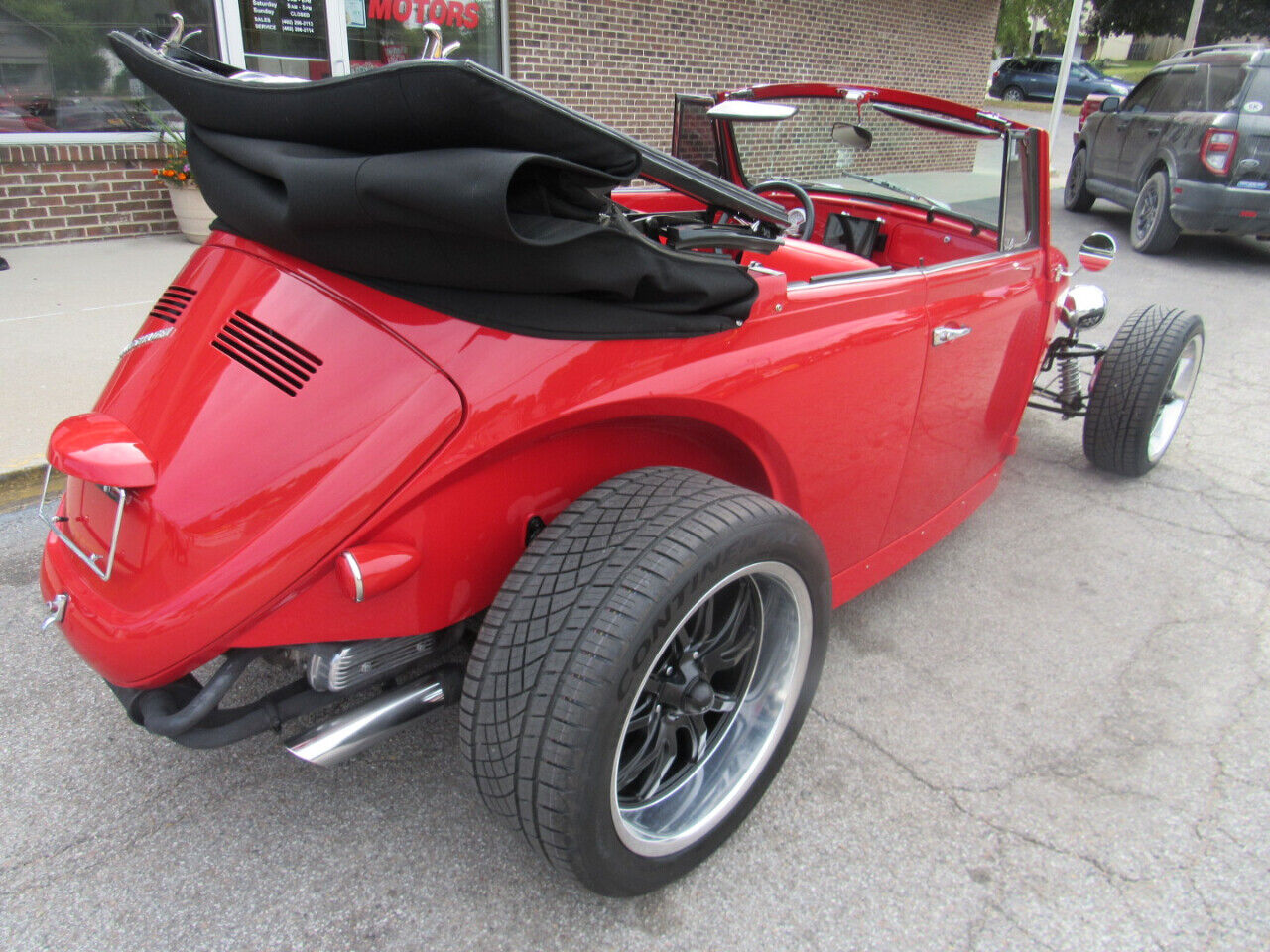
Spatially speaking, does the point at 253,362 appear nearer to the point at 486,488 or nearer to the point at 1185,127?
the point at 486,488

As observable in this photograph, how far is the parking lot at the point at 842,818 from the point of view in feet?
5.82

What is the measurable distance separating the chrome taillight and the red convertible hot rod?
787cm

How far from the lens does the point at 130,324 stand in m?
5.08

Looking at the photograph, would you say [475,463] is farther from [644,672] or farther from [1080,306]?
[1080,306]

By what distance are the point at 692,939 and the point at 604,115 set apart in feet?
30.9

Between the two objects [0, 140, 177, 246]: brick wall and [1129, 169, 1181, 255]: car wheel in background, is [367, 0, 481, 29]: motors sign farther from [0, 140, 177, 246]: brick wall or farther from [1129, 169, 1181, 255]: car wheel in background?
[1129, 169, 1181, 255]: car wheel in background

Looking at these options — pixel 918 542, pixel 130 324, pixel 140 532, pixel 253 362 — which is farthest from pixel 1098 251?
pixel 130 324

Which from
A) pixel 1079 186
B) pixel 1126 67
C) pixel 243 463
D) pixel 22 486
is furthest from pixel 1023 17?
pixel 243 463

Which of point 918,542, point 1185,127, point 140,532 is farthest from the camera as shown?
point 1185,127

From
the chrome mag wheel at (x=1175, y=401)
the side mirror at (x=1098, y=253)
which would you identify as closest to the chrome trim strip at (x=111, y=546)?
the side mirror at (x=1098, y=253)

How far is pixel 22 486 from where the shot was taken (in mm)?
3512

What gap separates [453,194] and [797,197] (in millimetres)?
2342

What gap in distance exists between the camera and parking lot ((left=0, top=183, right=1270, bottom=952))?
178cm

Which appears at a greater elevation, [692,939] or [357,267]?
[357,267]
